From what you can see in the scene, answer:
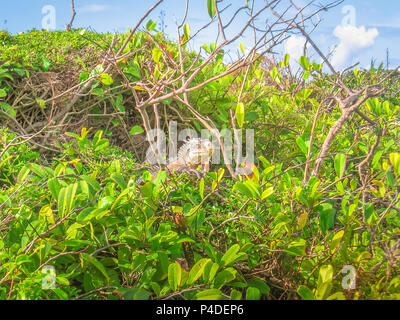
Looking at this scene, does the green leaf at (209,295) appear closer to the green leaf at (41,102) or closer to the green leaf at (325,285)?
the green leaf at (325,285)

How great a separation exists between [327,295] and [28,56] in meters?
3.72

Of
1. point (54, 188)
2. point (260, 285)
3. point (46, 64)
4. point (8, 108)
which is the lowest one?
point (260, 285)

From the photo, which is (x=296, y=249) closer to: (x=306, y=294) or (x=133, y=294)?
(x=306, y=294)

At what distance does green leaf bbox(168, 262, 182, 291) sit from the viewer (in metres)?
1.55

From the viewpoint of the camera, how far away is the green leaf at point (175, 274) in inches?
61.1

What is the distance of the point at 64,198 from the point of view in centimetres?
169

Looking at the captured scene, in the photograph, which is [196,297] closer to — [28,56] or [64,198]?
[64,198]

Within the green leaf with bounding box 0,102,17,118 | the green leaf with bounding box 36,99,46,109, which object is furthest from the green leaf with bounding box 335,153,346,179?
the green leaf with bounding box 0,102,17,118

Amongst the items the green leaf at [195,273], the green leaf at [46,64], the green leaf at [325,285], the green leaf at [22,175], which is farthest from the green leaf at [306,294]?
the green leaf at [46,64]

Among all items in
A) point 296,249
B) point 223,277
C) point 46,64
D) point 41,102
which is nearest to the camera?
point 223,277

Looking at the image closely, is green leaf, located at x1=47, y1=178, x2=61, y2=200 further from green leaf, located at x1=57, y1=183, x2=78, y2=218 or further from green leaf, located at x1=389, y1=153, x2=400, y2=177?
green leaf, located at x1=389, y1=153, x2=400, y2=177

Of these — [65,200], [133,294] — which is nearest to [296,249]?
[133,294]

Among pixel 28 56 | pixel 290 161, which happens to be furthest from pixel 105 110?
pixel 290 161

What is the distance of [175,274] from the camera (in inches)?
61.2
